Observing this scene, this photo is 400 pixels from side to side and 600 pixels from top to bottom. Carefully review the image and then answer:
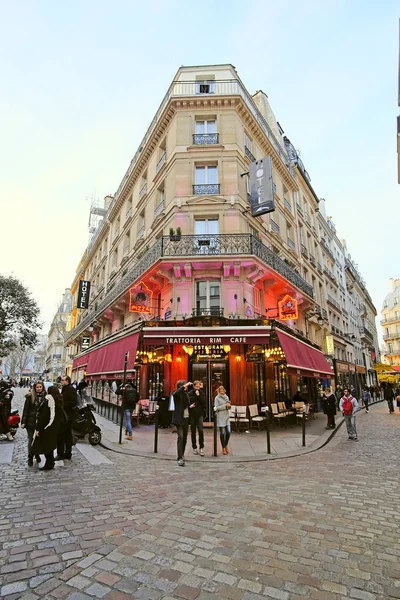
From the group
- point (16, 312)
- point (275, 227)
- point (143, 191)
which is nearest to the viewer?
point (275, 227)

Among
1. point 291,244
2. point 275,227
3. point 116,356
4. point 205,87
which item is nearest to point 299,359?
point 116,356

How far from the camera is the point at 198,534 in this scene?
3605mm

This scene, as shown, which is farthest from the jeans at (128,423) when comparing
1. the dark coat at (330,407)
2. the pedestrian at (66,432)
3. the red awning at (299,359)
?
the dark coat at (330,407)

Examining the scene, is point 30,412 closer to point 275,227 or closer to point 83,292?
point 275,227

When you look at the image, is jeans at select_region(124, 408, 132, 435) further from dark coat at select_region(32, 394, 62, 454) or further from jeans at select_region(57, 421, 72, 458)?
dark coat at select_region(32, 394, 62, 454)

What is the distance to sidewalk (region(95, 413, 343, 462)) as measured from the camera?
772 cm

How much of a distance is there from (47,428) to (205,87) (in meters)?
16.9

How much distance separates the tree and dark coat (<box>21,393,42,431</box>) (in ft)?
73.2

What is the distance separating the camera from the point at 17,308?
27.3 metres

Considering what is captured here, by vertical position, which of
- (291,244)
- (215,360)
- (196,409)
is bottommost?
(196,409)

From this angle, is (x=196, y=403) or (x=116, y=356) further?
(x=116, y=356)

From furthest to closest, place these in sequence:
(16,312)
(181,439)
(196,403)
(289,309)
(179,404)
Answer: (16,312) < (289,309) < (196,403) < (179,404) < (181,439)

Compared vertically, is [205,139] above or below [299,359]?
above

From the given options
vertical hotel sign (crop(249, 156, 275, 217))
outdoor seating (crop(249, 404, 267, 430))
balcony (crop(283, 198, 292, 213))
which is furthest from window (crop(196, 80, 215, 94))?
outdoor seating (crop(249, 404, 267, 430))
